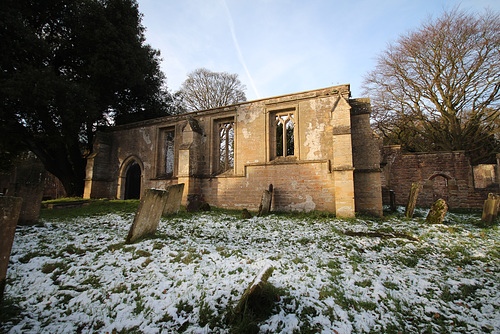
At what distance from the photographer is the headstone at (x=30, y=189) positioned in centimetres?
546

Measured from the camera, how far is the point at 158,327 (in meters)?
2.34

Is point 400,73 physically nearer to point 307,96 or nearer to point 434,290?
point 307,96

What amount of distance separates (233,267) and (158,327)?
4.75ft

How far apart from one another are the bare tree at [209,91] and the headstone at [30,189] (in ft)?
50.7

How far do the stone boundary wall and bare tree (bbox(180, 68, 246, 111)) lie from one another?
13.5 meters

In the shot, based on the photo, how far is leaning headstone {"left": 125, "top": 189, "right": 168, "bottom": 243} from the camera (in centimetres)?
455

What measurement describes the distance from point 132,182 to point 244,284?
45.7ft

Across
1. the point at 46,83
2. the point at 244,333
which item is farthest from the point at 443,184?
the point at 46,83

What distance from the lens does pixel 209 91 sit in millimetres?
20406

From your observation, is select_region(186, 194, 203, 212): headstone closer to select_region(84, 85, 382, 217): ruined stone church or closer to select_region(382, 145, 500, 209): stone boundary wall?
select_region(84, 85, 382, 217): ruined stone church

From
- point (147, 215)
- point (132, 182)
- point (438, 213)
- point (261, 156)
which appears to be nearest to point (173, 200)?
point (147, 215)

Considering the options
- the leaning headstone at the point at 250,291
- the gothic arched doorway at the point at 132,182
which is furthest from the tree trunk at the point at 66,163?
the leaning headstone at the point at 250,291

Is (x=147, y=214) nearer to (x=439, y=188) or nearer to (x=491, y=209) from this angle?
(x=491, y=209)

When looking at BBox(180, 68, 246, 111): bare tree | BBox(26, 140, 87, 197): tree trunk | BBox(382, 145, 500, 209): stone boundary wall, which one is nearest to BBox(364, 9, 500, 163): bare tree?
BBox(382, 145, 500, 209): stone boundary wall
